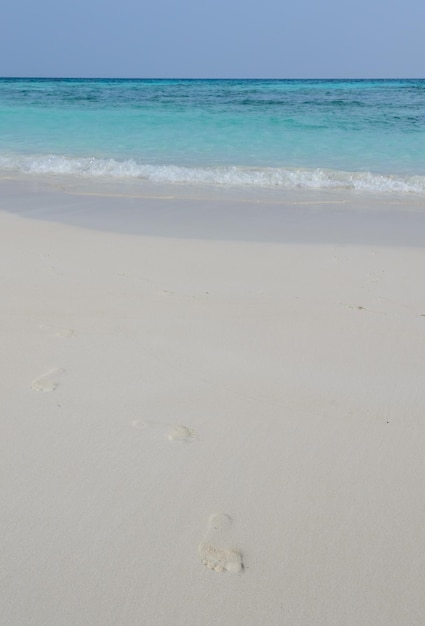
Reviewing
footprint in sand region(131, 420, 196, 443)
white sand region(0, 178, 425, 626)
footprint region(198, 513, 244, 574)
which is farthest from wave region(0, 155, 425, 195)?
footprint region(198, 513, 244, 574)

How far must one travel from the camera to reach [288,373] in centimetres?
294

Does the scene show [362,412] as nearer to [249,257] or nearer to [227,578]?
[227,578]

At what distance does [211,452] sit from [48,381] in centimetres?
88

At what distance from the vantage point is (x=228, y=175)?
8.92m

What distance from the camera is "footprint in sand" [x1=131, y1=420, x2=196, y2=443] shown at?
7.85 ft

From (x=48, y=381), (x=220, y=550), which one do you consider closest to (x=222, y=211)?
(x=48, y=381)

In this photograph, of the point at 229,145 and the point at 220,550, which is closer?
the point at 220,550

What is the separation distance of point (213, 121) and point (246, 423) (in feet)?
51.3

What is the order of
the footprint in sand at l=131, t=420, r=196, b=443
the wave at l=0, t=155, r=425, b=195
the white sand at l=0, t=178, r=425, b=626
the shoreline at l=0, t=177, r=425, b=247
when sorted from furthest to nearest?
the wave at l=0, t=155, r=425, b=195
the shoreline at l=0, t=177, r=425, b=247
the footprint in sand at l=131, t=420, r=196, b=443
the white sand at l=0, t=178, r=425, b=626

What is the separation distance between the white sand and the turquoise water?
5.19 m

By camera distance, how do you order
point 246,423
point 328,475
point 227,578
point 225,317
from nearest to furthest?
1. point 227,578
2. point 328,475
3. point 246,423
4. point 225,317

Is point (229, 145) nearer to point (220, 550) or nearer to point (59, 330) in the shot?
point (59, 330)

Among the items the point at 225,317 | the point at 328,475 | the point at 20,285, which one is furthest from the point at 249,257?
the point at 328,475

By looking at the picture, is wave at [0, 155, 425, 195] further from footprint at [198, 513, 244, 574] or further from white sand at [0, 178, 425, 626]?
footprint at [198, 513, 244, 574]
